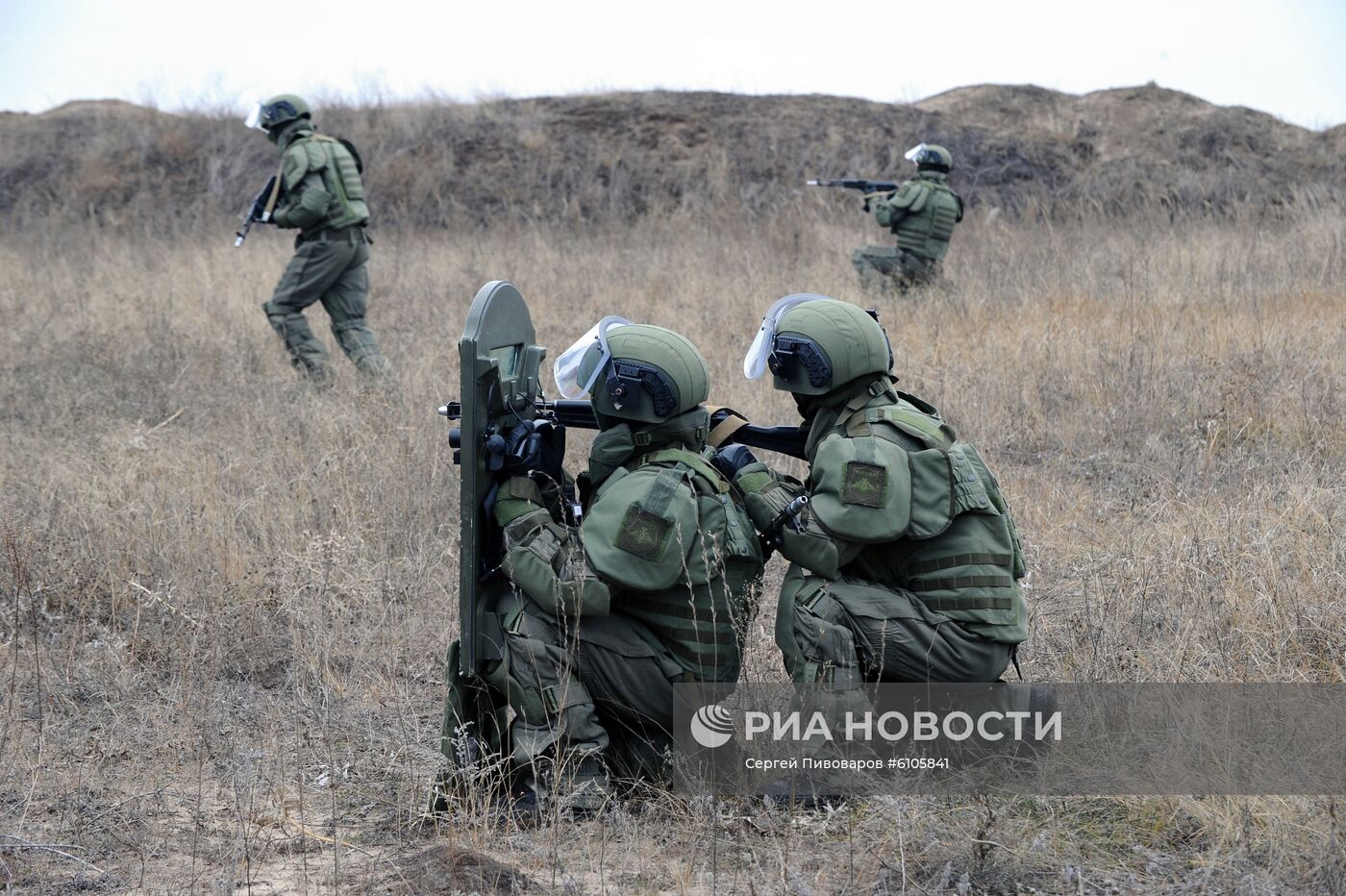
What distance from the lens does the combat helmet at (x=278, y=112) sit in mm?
8219

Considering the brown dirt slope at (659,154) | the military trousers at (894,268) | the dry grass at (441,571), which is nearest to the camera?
the dry grass at (441,571)

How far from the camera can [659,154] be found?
17922mm

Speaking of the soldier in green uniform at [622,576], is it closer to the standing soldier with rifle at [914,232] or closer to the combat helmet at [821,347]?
the combat helmet at [821,347]

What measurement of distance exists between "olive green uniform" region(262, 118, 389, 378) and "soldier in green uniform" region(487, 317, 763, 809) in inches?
198

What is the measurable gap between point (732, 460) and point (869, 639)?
2.02 feet

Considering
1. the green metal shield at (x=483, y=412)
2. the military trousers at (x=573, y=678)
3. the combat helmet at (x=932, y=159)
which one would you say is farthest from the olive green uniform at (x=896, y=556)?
the combat helmet at (x=932, y=159)

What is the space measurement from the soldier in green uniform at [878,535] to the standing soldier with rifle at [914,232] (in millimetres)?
6791

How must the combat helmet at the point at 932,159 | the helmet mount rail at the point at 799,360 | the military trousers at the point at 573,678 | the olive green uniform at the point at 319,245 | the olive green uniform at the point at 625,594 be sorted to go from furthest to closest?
the combat helmet at the point at 932,159
the olive green uniform at the point at 319,245
the helmet mount rail at the point at 799,360
the military trousers at the point at 573,678
the olive green uniform at the point at 625,594

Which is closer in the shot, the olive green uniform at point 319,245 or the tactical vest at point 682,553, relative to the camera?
the tactical vest at point 682,553

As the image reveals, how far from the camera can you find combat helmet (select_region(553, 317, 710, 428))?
325 cm

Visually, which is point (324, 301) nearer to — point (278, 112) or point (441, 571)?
point (278, 112)

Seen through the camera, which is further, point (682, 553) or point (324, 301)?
point (324, 301)

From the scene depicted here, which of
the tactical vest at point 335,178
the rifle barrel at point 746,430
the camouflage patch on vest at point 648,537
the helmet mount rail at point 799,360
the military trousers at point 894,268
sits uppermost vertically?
the tactical vest at point 335,178

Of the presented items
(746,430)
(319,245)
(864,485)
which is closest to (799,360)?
(746,430)
